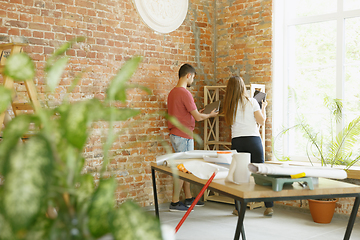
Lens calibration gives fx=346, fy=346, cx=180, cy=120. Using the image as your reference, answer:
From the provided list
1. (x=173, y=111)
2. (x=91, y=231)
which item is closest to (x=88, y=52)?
(x=173, y=111)

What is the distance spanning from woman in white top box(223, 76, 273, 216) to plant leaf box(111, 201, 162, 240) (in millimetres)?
3765

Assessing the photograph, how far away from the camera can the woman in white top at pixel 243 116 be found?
410 cm

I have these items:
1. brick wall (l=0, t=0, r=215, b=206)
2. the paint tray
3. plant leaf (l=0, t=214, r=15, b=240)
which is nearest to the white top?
brick wall (l=0, t=0, r=215, b=206)

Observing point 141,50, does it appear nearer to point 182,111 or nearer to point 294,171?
point 182,111

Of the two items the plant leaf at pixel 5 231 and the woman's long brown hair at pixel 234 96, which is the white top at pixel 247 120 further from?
the plant leaf at pixel 5 231

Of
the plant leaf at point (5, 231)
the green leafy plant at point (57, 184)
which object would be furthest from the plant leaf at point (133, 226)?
the plant leaf at point (5, 231)

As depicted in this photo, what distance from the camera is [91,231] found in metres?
0.43

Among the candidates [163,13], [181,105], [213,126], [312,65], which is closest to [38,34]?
[163,13]

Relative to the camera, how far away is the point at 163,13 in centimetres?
495

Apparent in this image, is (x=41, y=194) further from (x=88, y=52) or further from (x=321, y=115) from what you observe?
(x=321, y=115)

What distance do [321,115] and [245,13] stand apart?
1871mm

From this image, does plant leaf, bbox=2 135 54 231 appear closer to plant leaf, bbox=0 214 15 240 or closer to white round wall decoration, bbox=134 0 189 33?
plant leaf, bbox=0 214 15 240

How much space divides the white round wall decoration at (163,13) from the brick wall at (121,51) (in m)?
0.09

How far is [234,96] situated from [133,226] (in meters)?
3.78
